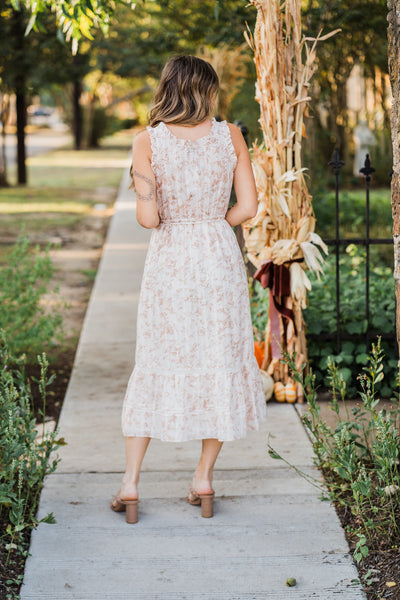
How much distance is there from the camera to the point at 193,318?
3.30m

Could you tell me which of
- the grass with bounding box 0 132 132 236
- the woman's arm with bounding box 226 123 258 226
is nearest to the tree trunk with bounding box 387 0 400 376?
the woman's arm with bounding box 226 123 258 226

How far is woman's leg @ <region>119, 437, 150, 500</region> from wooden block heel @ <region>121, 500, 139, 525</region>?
0.06ft

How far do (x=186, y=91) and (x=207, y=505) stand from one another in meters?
1.71

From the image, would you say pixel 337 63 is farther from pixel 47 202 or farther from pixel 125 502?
pixel 125 502

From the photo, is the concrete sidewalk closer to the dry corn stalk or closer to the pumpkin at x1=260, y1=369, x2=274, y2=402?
the pumpkin at x1=260, y1=369, x2=274, y2=402

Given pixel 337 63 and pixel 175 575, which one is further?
pixel 337 63

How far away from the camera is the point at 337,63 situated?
11578mm

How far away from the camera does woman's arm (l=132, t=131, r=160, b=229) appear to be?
3.16m

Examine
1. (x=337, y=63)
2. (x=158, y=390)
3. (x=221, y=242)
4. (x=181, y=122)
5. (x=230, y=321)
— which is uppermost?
(x=337, y=63)

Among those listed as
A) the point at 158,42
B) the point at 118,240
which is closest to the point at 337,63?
the point at 158,42

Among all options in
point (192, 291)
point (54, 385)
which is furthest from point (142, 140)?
point (54, 385)

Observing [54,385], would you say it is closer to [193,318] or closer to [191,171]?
[193,318]

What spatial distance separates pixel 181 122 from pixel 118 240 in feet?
25.9

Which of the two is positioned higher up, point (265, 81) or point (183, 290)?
point (265, 81)
